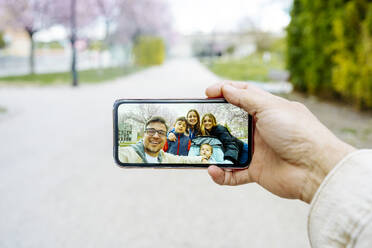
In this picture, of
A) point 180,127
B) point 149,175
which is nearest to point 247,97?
point 180,127

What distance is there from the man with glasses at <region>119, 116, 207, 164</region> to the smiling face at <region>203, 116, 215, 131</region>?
0.46ft

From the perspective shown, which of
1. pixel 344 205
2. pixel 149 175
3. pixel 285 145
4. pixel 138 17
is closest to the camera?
pixel 344 205

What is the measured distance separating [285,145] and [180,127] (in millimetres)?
467

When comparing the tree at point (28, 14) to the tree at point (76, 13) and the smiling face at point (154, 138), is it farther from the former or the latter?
the smiling face at point (154, 138)

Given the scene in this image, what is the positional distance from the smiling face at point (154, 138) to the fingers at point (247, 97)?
0.32 metres

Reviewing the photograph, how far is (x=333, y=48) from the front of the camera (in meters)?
8.02

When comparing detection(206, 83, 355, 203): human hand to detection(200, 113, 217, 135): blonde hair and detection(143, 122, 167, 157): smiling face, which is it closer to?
detection(200, 113, 217, 135): blonde hair

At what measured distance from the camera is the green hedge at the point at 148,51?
33.5 meters

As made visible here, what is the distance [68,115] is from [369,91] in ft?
19.7

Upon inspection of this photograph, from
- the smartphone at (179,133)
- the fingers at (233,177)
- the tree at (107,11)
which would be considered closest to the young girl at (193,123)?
the smartphone at (179,133)

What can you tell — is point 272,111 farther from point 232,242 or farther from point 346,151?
point 232,242

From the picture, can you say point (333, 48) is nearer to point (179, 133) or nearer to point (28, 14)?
point (179, 133)

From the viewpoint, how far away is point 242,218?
3.08 metres

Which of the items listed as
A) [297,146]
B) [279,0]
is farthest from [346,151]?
[279,0]
